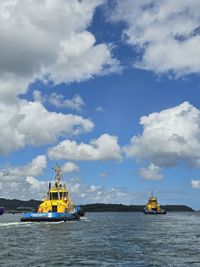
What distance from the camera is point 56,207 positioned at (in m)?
141

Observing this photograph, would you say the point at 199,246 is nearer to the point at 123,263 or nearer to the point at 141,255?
the point at 141,255

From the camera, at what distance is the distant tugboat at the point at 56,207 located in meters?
134

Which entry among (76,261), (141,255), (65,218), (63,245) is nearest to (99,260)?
(76,261)

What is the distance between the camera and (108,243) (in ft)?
239

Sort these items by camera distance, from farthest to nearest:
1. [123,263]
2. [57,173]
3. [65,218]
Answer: [57,173], [65,218], [123,263]

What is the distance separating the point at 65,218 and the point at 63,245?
Answer: 221 feet

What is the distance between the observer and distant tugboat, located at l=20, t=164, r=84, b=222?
133625 mm

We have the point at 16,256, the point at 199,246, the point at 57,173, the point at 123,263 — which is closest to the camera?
the point at 123,263

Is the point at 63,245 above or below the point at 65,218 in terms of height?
below

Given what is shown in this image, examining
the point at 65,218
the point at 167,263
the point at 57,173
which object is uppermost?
the point at 57,173

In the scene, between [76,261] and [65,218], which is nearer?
[76,261]

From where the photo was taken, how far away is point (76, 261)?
52375 millimetres

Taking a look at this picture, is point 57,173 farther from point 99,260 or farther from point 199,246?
point 99,260

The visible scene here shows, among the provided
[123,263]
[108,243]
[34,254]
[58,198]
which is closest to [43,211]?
[58,198]
